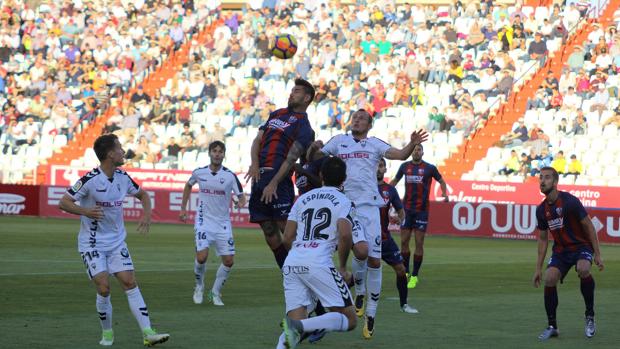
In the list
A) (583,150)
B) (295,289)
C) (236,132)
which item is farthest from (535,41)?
(295,289)

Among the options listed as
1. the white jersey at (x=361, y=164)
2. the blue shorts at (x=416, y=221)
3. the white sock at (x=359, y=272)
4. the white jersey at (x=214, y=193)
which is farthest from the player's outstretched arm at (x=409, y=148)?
the blue shorts at (x=416, y=221)

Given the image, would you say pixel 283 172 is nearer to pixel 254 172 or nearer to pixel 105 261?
pixel 254 172

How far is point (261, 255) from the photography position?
24391 millimetres

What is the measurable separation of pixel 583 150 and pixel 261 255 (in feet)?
48.4

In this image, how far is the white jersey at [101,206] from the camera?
11.5 meters

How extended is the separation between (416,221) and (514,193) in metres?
15.3

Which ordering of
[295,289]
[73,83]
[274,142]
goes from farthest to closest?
[73,83] < [274,142] < [295,289]

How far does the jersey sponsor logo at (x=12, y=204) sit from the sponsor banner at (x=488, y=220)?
45.2 ft

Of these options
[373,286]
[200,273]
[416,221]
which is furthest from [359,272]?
[416,221]

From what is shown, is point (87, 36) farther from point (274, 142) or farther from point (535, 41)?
point (274, 142)

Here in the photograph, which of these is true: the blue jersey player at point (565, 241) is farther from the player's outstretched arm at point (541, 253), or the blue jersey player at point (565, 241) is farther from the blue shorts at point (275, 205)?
the blue shorts at point (275, 205)

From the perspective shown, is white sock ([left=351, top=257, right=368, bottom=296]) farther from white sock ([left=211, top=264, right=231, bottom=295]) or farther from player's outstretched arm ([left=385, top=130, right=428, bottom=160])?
white sock ([left=211, top=264, right=231, bottom=295])

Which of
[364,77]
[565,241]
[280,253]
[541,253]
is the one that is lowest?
[280,253]

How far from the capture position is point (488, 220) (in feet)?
109
